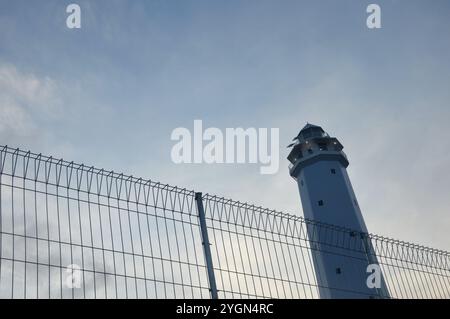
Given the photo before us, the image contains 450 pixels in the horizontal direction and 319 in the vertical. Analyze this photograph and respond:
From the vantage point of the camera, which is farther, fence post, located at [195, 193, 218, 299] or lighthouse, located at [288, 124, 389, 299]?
lighthouse, located at [288, 124, 389, 299]

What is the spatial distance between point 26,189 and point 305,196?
102ft

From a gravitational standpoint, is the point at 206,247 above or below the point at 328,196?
below

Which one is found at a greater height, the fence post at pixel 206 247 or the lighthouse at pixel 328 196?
the lighthouse at pixel 328 196

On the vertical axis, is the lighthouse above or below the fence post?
above

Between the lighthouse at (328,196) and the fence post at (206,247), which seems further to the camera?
the lighthouse at (328,196)

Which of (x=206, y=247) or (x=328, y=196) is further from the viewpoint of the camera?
(x=328, y=196)
